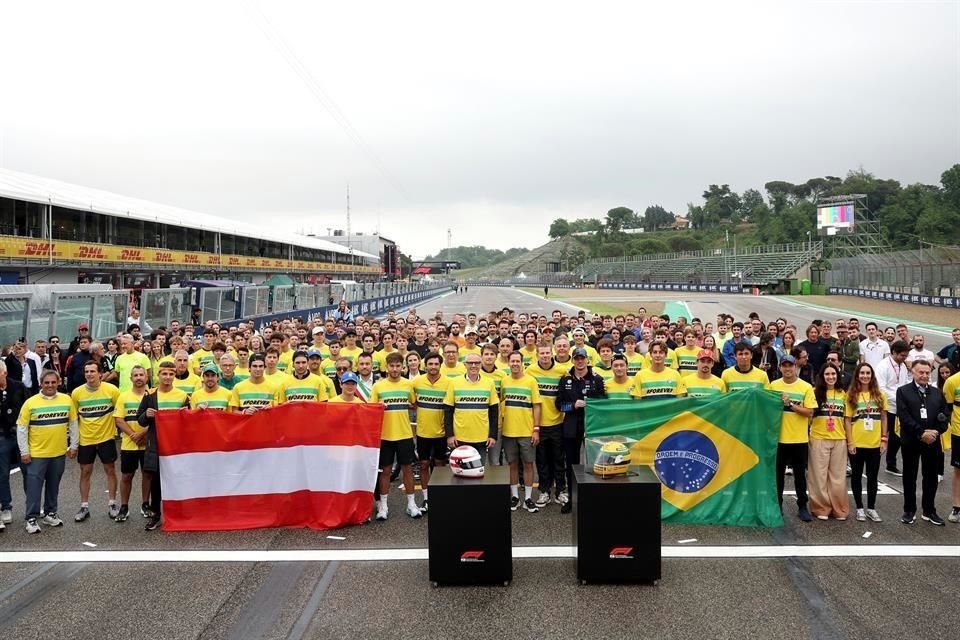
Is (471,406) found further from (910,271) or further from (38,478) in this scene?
(910,271)

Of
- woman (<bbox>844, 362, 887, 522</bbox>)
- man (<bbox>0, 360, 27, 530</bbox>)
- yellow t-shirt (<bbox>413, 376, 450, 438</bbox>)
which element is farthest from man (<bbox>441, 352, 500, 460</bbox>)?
man (<bbox>0, 360, 27, 530</bbox>)

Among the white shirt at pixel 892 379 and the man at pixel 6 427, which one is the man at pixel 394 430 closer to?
the man at pixel 6 427

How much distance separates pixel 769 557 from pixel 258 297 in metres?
23.2

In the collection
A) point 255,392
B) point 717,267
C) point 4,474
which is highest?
point 717,267

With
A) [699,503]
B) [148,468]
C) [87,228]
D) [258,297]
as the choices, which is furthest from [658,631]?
[87,228]

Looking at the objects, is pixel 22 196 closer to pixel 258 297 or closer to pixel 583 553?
pixel 258 297

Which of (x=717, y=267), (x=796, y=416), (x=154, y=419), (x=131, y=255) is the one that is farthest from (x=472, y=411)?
(x=717, y=267)

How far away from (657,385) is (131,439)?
19.6ft

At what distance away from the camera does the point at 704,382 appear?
7562 mm

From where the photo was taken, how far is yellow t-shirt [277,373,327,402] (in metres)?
7.80

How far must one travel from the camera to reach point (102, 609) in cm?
517

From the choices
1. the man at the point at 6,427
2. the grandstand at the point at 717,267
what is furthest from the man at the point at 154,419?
the grandstand at the point at 717,267

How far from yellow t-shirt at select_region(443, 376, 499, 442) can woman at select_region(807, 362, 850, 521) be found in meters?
3.53

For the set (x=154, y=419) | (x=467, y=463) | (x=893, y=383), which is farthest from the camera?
(x=893, y=383)
